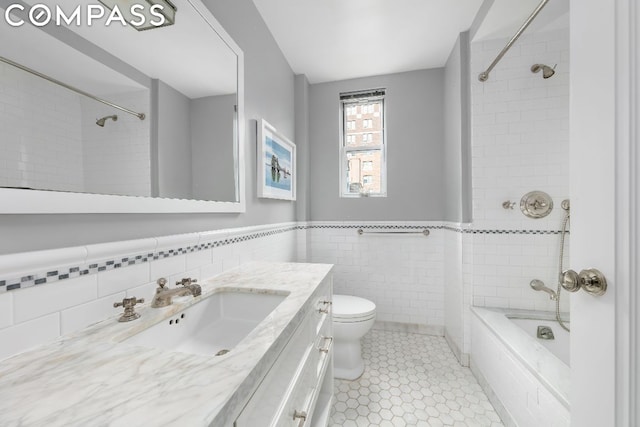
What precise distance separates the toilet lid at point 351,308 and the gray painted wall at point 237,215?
801 millimetres

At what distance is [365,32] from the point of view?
6.46 feet

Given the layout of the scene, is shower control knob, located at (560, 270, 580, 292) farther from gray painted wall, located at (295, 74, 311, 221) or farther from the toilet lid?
gray painted wall, located at (295, 74, 311, 221)

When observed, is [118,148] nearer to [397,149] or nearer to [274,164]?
[274,164]

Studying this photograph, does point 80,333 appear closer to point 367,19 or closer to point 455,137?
point 367,19

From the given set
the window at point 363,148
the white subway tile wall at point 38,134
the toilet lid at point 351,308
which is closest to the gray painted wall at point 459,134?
the window at point 363,148

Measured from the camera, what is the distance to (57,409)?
1.36 feet

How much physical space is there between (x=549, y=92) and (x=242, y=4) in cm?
217

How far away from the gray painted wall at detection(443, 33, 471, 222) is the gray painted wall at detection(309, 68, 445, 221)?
21cm

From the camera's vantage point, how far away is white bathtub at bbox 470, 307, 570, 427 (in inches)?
44.1

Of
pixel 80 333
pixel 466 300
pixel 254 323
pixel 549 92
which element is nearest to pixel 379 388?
pixel 466 300

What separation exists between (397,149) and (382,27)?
1.02 m

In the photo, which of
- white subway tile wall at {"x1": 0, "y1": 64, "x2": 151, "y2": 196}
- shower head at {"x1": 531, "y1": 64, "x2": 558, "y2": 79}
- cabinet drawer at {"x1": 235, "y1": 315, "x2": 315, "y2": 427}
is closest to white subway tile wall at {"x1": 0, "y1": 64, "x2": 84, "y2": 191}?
white subway tile wall at {"x1": 0, "y1": 64, "x2": 151, "y2": 196}

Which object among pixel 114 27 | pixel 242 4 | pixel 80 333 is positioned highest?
pixel 242 4

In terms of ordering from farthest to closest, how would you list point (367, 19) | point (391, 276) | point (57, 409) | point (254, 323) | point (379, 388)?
point (391, 276), point (367, 19), point (379, 388), point (254, 323), point (57, 409)
